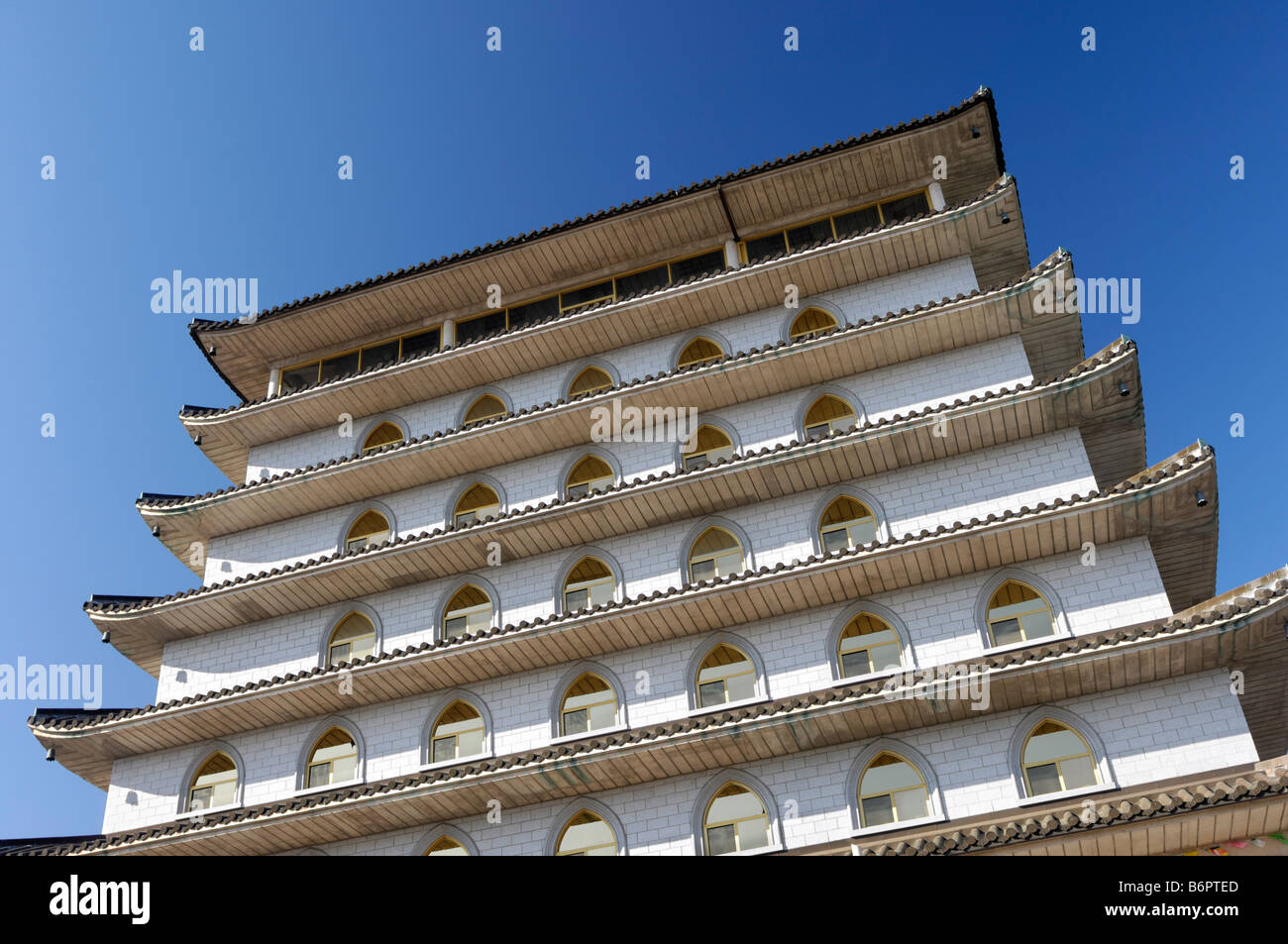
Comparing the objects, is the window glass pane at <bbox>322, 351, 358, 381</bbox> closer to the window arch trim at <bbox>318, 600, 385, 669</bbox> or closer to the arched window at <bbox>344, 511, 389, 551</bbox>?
the arched window at <bbox>344, 511, 389, 551</bbox>

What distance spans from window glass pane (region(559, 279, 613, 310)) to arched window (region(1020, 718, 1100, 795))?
1295cm

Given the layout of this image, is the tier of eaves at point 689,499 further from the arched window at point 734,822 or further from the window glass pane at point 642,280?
the window glass pane at point 642,280

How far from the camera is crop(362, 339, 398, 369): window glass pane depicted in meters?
25.2

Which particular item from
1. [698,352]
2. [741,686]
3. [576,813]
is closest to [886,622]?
[741,686]

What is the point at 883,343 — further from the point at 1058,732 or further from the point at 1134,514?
the point at 1058,732

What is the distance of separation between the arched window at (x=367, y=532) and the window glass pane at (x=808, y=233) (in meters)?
10.6

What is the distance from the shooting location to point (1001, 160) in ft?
75.6

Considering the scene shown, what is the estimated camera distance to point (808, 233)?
23.5m

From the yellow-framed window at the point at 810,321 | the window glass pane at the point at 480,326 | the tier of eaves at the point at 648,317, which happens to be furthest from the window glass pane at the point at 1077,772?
the window glass pane at the point at 480,326

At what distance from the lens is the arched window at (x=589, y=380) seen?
23.2 meters

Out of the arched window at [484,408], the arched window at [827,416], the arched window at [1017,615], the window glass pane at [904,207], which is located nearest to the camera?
the arched window at [1017,615]

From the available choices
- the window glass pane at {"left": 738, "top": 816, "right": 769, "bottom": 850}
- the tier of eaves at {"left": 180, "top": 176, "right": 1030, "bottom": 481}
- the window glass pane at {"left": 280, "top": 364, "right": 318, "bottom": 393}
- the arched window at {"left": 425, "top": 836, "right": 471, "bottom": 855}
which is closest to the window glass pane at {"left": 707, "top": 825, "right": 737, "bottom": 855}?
the window glass pane at {"left": 738, "top": 816, "right": 769, "bottom": 850}

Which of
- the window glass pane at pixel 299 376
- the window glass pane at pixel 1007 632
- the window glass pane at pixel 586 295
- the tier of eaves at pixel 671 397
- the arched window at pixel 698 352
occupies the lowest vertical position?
the window glass pane at pixel 1007 632
